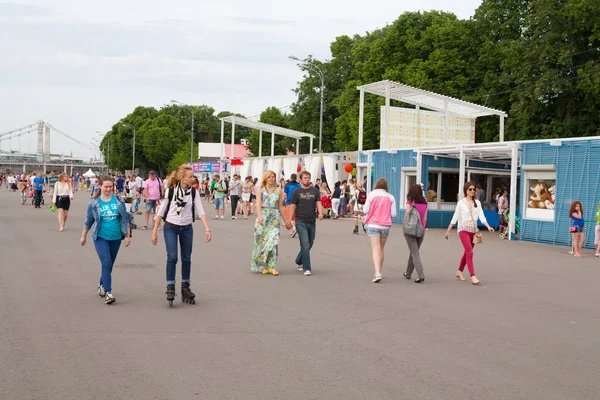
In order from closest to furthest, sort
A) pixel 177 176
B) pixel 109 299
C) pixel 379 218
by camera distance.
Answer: pixel 109 299 < pixel 177 176 < pixel 379 218

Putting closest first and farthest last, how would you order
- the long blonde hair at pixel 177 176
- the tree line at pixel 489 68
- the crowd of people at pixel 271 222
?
1. the crowd of people at pixel 271 222
2. the long blonde hair at pixel 177 176
3. the tree line at pixel 489 68

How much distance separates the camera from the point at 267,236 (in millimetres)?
12156

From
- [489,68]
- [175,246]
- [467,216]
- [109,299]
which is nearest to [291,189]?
[467,216]

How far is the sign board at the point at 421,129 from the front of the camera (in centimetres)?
3109

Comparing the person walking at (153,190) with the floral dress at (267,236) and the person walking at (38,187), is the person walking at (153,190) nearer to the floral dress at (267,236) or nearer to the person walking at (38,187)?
the floral dress at (267,236)

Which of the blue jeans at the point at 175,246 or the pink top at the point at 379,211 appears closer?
the blue jeans at the point at 175,246

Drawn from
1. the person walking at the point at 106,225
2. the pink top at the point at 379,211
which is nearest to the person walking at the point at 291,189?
Result: the pink top at the point at 379,211

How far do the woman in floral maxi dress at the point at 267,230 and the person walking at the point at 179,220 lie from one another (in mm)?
2992

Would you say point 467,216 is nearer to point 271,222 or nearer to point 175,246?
point 271,222

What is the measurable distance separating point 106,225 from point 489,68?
41.8 m

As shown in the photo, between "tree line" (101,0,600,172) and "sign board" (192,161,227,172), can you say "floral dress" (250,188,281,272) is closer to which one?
"tree line" (101,0,600,172)

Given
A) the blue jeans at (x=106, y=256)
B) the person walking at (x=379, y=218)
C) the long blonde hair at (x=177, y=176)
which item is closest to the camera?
the blue jeans at (x=106, y=256)

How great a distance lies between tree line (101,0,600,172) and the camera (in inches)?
1476

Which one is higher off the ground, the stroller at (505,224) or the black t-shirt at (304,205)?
the black t-shirt at (304,205)
